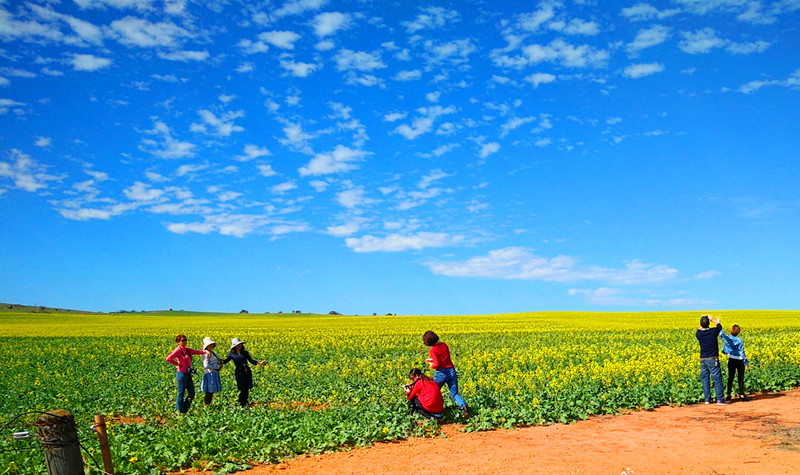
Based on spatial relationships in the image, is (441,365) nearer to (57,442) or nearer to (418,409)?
(418,409)

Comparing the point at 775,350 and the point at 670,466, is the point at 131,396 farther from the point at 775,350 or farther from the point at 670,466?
the point at 775,350

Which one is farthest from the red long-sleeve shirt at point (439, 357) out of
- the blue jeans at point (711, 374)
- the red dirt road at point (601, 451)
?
the blue jeans at point (711, 374)

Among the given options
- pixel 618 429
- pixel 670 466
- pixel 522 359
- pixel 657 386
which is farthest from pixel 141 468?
pixel 522 359

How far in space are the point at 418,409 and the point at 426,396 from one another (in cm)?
54

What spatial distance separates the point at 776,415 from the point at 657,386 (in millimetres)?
3185

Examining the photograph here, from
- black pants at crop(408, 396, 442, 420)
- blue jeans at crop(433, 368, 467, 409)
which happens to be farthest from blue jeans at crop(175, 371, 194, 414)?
blue jeans at crop(433, 368, 467, 409)

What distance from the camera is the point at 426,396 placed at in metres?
13.9

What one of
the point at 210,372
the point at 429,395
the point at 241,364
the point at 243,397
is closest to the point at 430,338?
the point at 429,395

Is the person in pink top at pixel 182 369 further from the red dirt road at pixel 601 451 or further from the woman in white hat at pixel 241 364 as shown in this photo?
the red dirt road at pixel 601 451

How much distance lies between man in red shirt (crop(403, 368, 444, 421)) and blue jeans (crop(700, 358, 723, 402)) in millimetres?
7792

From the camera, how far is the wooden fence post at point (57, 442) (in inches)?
307

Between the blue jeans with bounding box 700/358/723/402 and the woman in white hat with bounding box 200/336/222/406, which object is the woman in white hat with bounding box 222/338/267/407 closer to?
the woman in white hat with bounding box 200/336/222/406

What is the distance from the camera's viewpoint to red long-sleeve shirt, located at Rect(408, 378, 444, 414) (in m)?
13.8

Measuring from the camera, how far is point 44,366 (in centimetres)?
3102
